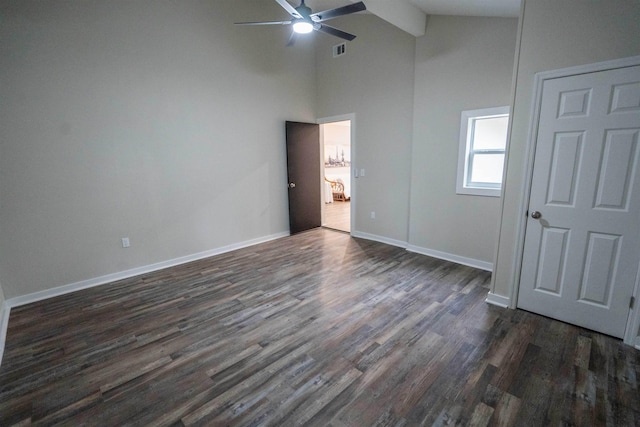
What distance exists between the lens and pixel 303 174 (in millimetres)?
5422

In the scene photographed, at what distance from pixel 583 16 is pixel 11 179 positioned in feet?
17.1

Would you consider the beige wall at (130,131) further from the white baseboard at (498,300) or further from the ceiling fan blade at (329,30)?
the white baseboard at (498,300)

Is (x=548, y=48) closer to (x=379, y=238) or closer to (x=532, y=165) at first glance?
(x=532, y=165)

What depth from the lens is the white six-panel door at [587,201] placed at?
212cm

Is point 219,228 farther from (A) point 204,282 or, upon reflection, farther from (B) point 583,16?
Result: (B) point 583,16

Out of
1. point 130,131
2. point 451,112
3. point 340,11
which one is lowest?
point 130,131

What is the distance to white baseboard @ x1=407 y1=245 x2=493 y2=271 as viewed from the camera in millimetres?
3681

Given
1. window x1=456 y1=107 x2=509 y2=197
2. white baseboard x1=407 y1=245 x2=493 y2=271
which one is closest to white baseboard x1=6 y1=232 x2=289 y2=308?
white baseboard x1=407 y1=245 x2=493 y2=271

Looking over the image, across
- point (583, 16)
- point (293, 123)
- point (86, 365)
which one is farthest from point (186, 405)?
point (293, 123)

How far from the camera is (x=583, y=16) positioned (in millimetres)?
2143

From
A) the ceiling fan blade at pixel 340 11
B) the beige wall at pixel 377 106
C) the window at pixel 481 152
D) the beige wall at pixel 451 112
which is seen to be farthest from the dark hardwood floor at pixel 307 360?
the ceiling fan blade at pixel 340 11

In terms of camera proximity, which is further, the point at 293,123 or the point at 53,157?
the point at 293,123

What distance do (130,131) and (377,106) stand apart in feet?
11.4

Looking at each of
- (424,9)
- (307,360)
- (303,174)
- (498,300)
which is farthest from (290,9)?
(498,300)
